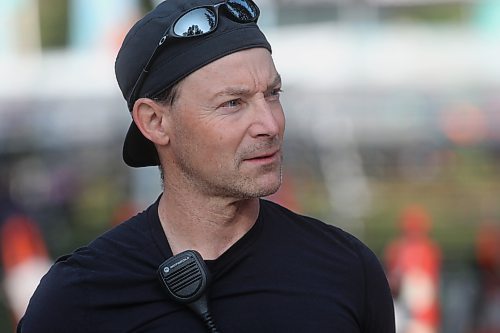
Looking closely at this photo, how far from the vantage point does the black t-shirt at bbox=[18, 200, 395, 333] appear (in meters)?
2.39

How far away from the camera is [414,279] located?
347 inches

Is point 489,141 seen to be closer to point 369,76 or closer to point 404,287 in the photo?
point 369,76

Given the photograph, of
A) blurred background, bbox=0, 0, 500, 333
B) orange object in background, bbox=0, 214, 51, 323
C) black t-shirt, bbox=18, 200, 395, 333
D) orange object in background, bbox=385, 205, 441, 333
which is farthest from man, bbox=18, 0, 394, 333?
blurred background, bbox=0, 0, 500, 333

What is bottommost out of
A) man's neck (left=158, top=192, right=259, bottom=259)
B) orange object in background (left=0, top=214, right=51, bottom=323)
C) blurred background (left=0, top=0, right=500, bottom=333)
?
blurred background (left=0, top=0, right=500, bottom=333)

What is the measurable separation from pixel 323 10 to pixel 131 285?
21.1 meters

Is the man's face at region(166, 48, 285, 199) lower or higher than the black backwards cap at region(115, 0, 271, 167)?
lower

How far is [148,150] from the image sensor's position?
2.75 metres

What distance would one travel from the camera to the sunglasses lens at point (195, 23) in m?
2.50

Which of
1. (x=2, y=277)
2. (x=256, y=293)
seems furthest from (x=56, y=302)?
(x=2, y=277)

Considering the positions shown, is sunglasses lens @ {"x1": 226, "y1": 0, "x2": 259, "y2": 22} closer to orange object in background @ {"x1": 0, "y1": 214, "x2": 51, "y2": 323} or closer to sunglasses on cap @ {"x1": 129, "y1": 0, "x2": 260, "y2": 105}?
sunglasses on cap @ {"x1": 129, "y1": 0, "x2": 260, "y2": 105}

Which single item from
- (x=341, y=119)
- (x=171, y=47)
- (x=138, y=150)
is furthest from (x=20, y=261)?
(x=341, y=119)

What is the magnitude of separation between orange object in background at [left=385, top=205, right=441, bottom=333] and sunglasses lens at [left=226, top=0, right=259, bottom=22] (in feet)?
18.4

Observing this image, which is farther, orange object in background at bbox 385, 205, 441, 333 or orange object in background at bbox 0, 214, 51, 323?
orange object in background at bbox 0, 214, 51, 323

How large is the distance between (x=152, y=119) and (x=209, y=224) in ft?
0.98
